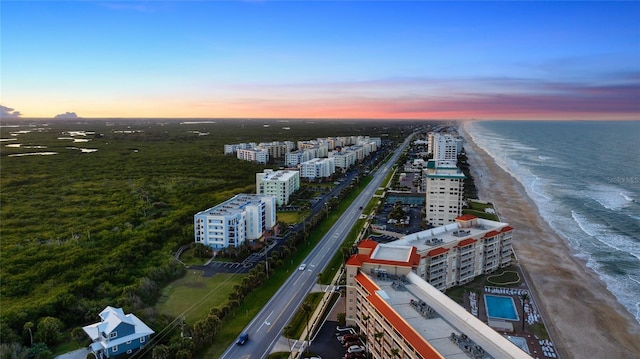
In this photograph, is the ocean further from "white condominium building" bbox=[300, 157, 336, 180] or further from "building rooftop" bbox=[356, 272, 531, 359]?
"white condominium building" bbox=[300, 157, 336, 180]

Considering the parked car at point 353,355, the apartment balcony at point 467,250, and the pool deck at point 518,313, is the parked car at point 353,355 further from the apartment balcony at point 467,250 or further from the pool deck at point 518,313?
the apartment balcony at point 467,250

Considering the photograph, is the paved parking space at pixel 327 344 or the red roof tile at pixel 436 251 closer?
the paved parking space at pixel 327 344

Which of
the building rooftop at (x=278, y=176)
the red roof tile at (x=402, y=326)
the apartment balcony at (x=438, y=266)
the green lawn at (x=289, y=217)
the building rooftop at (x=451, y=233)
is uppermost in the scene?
the building rooftop at (x=278, y=176)

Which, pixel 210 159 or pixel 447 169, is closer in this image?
pixel 447 169

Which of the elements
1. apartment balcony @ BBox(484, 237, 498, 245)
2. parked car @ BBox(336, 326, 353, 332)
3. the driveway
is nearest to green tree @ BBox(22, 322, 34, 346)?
the driveway

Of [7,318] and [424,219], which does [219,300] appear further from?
[424,219]

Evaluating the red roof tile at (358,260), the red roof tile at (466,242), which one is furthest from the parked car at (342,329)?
the red roof tile at (466,242)

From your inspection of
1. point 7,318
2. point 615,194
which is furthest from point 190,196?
point 615,194
